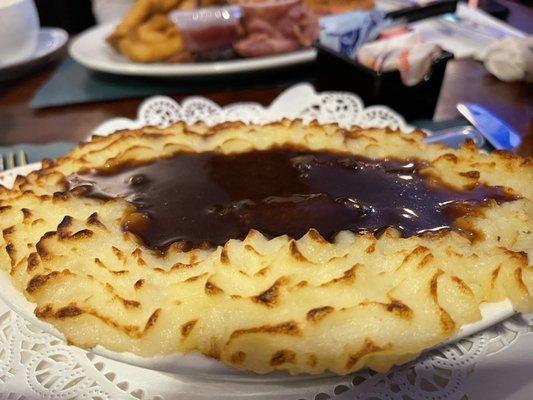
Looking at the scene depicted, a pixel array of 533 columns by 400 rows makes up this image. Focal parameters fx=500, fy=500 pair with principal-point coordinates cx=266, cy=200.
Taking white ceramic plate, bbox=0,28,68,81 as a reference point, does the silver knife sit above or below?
above

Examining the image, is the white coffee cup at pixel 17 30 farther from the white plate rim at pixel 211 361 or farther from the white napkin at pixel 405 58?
the white plate rim at pixel 211 361

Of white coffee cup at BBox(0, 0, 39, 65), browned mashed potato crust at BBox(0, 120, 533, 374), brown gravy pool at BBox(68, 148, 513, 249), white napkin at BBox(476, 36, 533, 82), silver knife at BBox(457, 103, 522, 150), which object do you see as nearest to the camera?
browned mashed potato crust at BBox(0, 120, 533, 374)

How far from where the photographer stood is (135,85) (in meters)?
3.02

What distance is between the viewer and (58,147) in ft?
7.41

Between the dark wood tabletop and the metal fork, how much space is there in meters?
0.31

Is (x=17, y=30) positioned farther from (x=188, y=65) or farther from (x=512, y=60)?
(x=512, y=60)

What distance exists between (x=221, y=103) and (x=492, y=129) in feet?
4.57

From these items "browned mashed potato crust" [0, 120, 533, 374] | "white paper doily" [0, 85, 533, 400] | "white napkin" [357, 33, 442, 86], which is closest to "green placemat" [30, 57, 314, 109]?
"white napkin" [357, 33, 442, 86]

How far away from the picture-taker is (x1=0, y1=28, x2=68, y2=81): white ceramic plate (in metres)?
3.20

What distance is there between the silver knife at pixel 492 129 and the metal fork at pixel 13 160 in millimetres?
1950

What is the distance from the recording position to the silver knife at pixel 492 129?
2062mm

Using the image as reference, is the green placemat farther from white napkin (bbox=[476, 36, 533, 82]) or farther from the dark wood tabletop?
white napkin (bbox=[476, 36, 533, 82])

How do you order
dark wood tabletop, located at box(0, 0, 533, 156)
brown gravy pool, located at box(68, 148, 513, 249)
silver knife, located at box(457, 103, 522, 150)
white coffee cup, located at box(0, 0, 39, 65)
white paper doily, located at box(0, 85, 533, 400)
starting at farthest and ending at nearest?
1. white coffee cup, located at box(0, 0, 39, 65)
2. dark wood tabletop, located at box(0, 0, 533, 156)
3. silver knife, located at box(457, 103, 522, 150)
4. brown gravy pool, located at box(68, 148, 513, 249)
5. white paper doily, located at box(0, 85, 533, 400)

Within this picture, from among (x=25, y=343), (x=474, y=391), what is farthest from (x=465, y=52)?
(x=25, y=343)
